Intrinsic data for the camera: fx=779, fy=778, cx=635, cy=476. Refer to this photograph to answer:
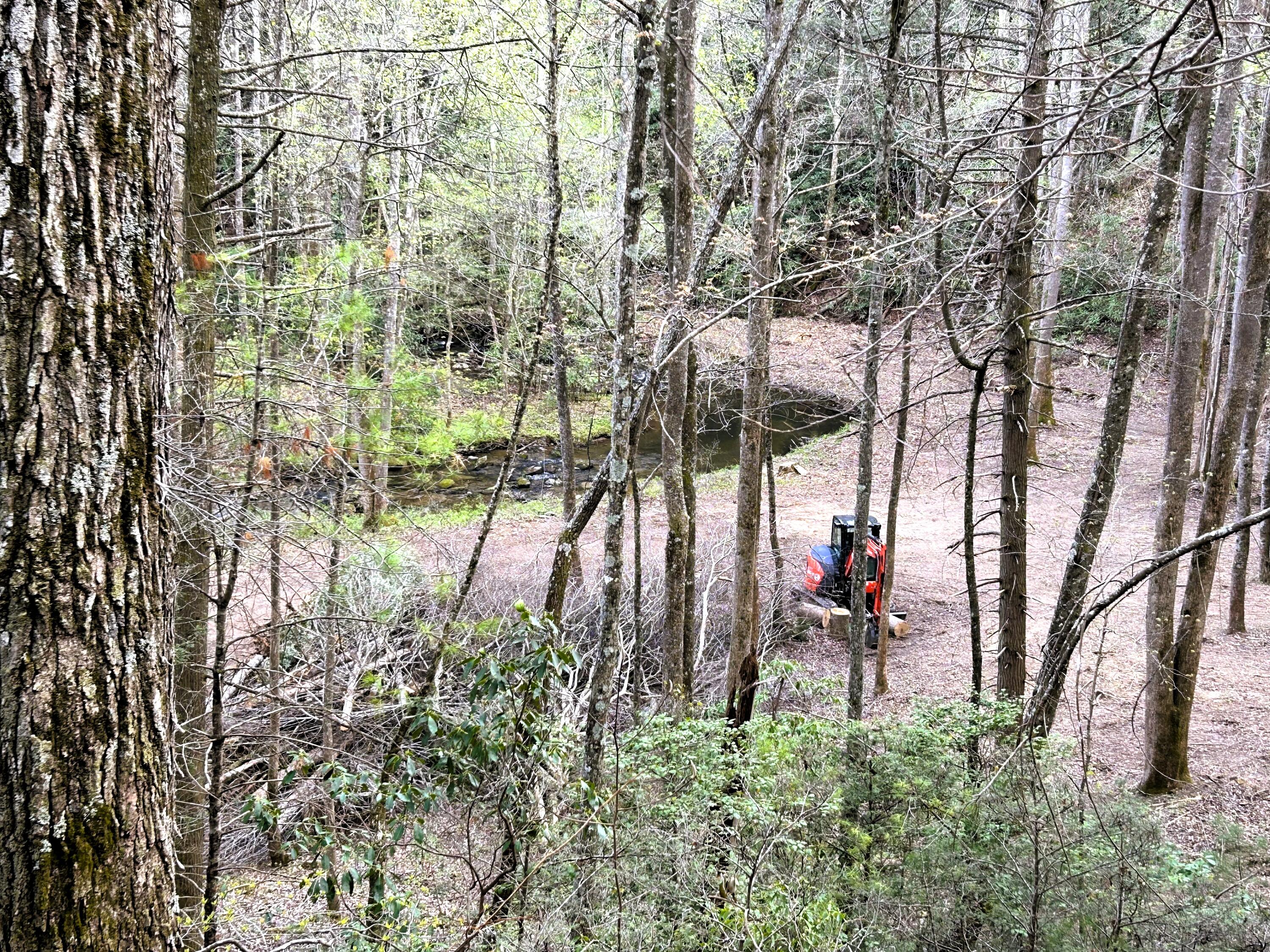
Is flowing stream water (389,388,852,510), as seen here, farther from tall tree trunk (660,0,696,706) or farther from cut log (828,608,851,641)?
tall tree trunk (660,0,696,706)

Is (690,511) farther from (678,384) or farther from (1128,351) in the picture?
(1128,351)

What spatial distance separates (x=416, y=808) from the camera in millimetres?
3717

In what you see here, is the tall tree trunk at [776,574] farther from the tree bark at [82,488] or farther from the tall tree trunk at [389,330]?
the tree bark at [82,488]

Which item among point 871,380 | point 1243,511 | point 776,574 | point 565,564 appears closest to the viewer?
point 565,564

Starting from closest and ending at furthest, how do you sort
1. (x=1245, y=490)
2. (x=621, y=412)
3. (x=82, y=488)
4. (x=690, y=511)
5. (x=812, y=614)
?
(x=82, y=488) < (x=621, y=412) < (x=690, y=511) < (x=1245, y=490) < (x=812, y=614)

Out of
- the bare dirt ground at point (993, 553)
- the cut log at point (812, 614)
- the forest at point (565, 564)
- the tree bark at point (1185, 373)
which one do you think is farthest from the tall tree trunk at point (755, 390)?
the cut log at point (812, 614)

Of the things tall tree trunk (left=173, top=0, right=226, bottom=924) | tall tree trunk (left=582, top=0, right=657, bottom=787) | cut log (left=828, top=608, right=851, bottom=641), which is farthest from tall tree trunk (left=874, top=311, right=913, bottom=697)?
tall tree trunk (left=173, top=0, right=226, bottom=924)

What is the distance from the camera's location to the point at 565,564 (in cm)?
659

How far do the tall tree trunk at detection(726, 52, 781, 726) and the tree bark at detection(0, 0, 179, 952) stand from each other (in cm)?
533

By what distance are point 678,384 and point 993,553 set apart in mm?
8528

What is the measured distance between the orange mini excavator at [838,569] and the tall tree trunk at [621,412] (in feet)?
25.4

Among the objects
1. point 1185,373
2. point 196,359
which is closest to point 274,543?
point 196,359

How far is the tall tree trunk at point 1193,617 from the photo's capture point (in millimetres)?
6746

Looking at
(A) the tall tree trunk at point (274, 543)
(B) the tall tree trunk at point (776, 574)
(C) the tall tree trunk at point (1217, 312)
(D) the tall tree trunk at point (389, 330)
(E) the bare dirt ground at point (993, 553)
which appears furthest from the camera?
(B) the tall tree trunk at point (776, 574)
